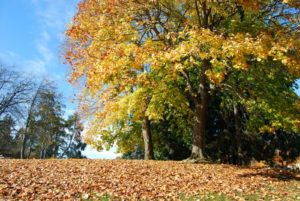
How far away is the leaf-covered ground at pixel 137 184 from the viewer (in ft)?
19.5

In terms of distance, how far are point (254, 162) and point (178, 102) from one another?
8687 mm

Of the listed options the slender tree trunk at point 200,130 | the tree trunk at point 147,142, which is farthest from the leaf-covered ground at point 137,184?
the tree trunk at point 147,142

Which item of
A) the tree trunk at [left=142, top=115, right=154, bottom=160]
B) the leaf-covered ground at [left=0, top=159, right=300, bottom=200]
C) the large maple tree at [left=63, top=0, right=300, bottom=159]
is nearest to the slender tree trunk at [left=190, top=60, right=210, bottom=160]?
the large maple tree at [left=63, top=0, right=300, bottom=159]

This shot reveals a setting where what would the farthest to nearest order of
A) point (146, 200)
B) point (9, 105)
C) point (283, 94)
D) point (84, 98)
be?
point (9, 105) → point (84, 98) → point (283, 94) → point (146, 200)

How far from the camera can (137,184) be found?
22.4 feet

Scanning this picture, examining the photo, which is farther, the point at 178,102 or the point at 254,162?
the point at 254,162

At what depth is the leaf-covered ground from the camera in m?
5.94

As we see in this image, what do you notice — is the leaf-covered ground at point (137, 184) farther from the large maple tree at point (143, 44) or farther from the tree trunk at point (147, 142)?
the tree trunk at point (147, 142)

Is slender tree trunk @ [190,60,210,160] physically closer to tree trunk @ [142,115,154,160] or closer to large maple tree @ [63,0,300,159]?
large maple tree @ [63,0,300,159]

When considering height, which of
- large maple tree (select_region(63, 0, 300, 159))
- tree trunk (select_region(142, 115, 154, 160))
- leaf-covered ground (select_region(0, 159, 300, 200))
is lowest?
leaf-covered ground (select_region(0, 159, 300, 200))

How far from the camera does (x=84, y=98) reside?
483 inches

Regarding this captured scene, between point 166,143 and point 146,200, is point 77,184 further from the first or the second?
point 166,143

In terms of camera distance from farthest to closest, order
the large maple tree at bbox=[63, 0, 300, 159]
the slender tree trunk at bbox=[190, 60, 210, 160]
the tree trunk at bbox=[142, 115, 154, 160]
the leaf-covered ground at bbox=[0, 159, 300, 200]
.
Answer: the tree trunk at bbox=[142, 115, 154, 160] → the slender tree trunk at bbox=[190, 60, 210, 160] → the large maple tree at bbox=[63, 0, 300, 159] → the leaf-covered ground at bbox=[0, 159, 300, 200]

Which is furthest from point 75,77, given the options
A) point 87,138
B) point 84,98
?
point 87,138
